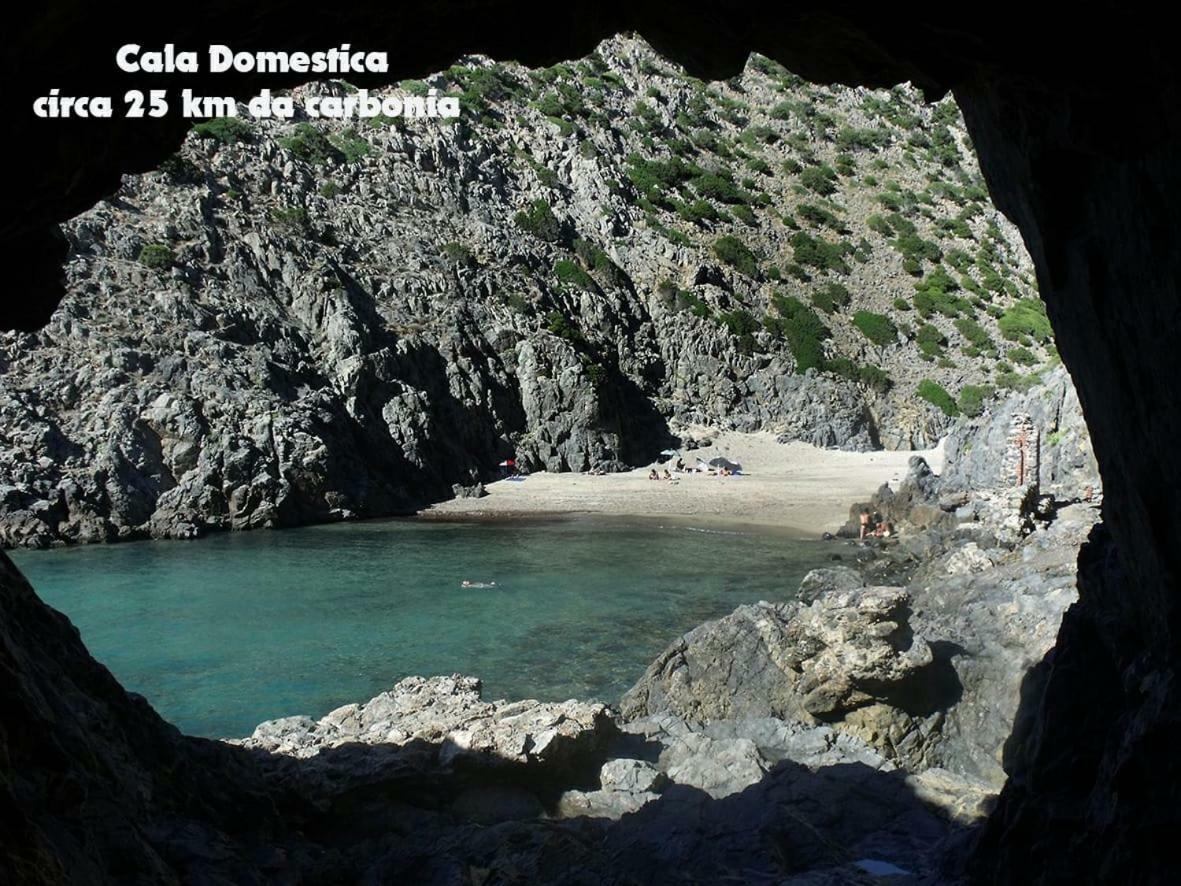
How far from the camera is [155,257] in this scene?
42969mm

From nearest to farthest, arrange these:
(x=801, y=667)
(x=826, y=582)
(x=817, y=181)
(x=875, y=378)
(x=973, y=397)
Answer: (x=801, y=667) → (x=826, y=582) → (x=973, y=397) → (x=875, y=378) → (x=817, y=181)

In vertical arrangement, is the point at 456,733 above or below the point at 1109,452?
below

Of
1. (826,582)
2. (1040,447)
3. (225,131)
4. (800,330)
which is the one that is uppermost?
(225,131)

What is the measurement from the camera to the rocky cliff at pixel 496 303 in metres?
37.4

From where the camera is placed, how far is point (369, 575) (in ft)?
92.5

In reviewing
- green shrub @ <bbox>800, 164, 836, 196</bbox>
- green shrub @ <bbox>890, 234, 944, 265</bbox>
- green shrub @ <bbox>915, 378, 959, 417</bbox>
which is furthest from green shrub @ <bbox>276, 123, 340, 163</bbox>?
green shrub @ <bbox>890, 234, 944, 265</bbox>

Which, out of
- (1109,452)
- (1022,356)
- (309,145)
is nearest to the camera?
(1109,452)

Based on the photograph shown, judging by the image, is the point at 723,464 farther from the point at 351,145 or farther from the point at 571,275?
the point at 351,145

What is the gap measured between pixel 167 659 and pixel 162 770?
14562mm

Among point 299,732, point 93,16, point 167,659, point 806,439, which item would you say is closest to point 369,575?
point 167,659

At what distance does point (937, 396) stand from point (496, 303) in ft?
83.4

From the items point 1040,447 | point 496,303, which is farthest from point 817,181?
point 1040,447

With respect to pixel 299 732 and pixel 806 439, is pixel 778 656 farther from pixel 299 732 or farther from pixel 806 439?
pixel 806 439

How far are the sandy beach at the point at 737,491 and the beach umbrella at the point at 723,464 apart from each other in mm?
556
